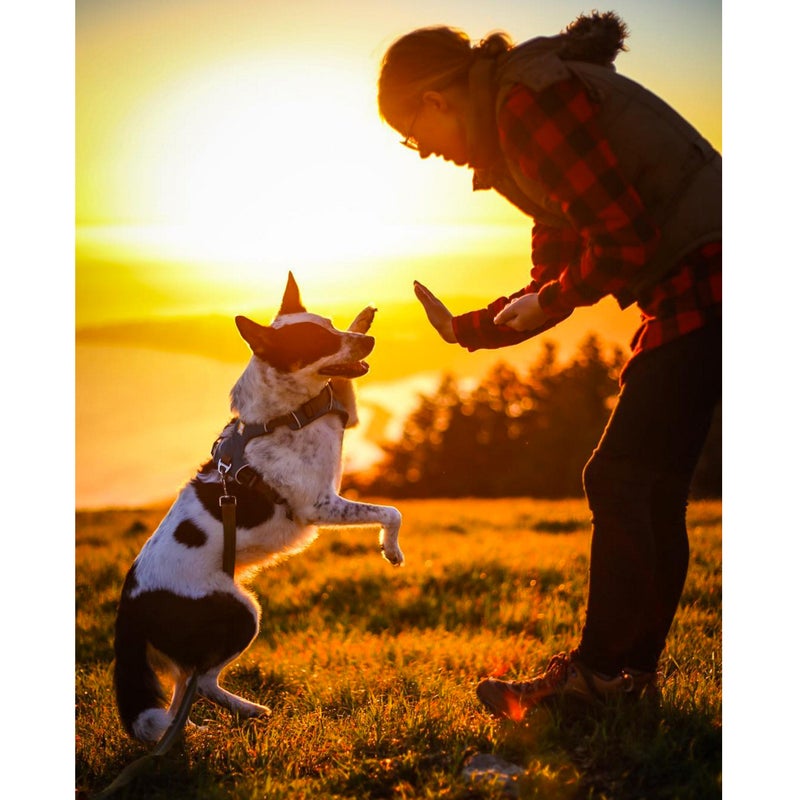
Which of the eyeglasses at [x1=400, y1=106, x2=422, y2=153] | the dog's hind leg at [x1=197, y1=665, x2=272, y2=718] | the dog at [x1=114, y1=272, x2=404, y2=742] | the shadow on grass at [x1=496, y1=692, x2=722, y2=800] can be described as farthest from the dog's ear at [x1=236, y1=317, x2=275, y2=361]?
the shadow on grass at [x1=496, y1=692, x2=722, y2=800]

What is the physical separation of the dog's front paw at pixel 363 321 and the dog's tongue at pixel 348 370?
0.85ft

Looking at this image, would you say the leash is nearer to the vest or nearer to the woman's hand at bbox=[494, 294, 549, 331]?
the woman's hand at bbox=[494, 294, 549, 331]

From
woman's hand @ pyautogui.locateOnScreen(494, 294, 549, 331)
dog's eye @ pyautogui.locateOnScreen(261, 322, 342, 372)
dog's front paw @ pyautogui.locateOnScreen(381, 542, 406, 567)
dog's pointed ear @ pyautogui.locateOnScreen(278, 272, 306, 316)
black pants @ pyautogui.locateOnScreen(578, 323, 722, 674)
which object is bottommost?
dog's front paw @ pyautogui.locateOnScreen(381, 542, 406, 567)

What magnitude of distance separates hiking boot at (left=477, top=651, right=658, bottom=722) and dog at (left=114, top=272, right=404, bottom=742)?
63cm

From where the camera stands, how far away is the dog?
3.38 metres

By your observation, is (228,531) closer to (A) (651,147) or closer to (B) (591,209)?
(B) (591,209)

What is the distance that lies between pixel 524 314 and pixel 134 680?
199 cm

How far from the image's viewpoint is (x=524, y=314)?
2.83 metres

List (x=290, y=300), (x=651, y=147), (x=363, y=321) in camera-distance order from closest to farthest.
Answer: (x=651, y=147) → (x=363, y=321) → (x=290, y=300)

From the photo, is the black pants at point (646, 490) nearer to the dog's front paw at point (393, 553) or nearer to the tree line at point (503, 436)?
the dog's front paw at point (393, 553)

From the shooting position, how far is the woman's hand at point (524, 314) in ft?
9.21

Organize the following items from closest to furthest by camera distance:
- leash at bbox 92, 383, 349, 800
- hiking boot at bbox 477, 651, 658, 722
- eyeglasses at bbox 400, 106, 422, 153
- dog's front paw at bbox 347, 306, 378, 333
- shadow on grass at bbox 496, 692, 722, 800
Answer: shadow on grass at bbox 496, 692, 722, 800, eyeglasses at bbox 400, 106, 422, 153, hiking boot at bbox 477, 651, 658, 722, leash at bbox 92, 383, 349, 800, dog's front paw at bbox 347, 306, 378, 333

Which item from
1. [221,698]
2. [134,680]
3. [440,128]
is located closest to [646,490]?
[440,128]

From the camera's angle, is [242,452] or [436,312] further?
[242,452]
